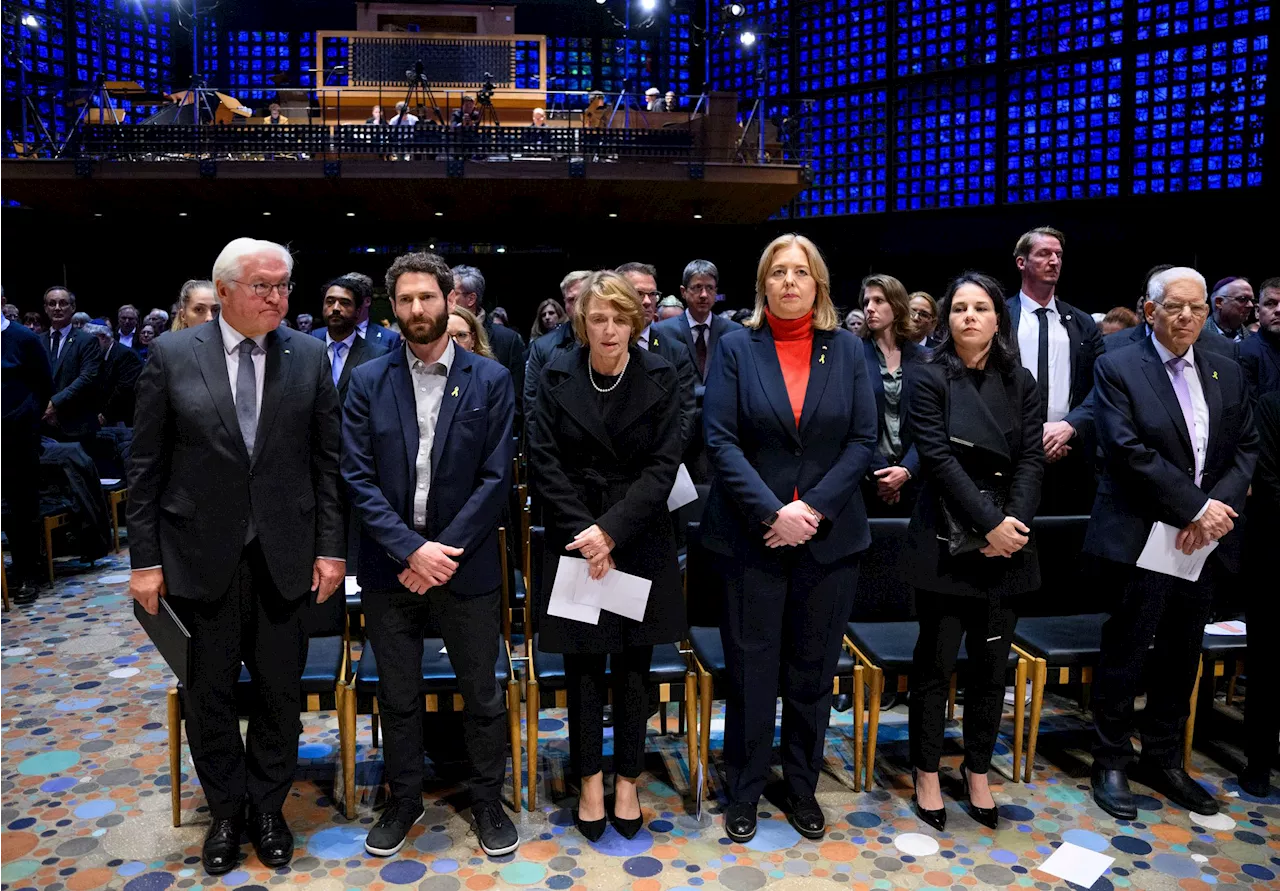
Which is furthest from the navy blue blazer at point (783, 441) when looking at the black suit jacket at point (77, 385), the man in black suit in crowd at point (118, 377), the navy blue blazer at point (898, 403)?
the man in black suit in crowd at point (118, 377)

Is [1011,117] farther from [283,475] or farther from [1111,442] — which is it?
[283,475]

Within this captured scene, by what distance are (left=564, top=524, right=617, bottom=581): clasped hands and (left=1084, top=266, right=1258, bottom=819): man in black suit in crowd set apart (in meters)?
1.48

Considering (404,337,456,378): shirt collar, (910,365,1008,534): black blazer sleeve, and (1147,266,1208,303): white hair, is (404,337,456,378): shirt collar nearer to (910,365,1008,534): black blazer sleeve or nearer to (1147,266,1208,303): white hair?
(910,365,1008,534): black blazer sleeve

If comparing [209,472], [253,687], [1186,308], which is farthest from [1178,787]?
[209,472]

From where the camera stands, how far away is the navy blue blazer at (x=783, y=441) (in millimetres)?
2621

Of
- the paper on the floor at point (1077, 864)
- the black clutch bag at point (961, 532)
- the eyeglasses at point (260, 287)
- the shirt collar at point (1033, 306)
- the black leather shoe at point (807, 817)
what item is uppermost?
the shirt collar at point (1033, 306)

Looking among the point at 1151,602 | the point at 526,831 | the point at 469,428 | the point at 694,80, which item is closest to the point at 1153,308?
the point at 1151,602

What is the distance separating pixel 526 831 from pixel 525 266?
11507 mm

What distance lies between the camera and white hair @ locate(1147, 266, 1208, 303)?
2.80 meters

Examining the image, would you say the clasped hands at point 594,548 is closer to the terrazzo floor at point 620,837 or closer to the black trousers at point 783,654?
the black trousers at point 783,654

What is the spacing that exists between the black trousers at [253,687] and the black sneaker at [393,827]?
0.26 meters

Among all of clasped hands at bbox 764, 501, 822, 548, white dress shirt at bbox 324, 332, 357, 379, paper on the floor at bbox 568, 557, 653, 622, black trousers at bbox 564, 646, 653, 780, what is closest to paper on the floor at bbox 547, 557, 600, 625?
paper on the floor at bbox 568, 557, 653, 622

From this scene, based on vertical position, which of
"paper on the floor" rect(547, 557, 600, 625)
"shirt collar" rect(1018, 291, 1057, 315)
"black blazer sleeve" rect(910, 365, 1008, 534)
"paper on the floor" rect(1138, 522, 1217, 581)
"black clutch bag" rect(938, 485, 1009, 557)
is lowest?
"paper on the floor" rect(547, 557, 600, 625)

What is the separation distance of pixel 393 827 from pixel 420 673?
16.3 inches
